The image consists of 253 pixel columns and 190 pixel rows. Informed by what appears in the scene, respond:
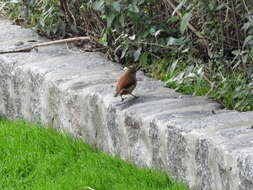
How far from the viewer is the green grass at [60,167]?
14.8 feet

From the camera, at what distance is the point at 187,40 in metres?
5.48

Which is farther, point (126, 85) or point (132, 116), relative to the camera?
point (126, 85)

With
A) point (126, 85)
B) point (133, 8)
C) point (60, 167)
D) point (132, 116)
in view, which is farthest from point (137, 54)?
point (60, 167)

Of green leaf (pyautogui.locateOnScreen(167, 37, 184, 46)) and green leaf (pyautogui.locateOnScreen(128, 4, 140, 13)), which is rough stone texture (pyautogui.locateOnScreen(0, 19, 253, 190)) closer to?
green leaf (pyautogui.locateOnScreen(167, 37, 184, 46))

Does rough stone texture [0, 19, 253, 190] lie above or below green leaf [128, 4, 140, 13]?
below

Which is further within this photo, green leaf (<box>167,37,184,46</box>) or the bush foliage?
green leaf (<box>167,37,184,46</box>)

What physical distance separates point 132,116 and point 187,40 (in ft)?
3.27

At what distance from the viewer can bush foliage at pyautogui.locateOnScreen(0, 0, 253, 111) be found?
4996 mm

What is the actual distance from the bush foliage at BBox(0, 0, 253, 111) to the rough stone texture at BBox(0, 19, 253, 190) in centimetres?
18

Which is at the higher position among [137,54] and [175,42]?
[175,42]

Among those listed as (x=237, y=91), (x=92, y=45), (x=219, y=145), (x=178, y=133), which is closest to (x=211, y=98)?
Result: (x=237, y=91)

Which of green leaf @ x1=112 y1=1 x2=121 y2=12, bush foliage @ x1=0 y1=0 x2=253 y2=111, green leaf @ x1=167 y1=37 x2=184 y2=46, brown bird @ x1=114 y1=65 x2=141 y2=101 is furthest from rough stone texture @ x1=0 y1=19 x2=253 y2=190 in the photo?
green leaf @ x1=112 y1=1 x2=121 y2=12

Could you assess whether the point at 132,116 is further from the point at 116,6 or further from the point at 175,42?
the point at 116,6

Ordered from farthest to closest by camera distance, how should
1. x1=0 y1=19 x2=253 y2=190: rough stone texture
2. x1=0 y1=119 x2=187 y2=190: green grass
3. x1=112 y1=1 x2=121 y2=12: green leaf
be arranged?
x1=112 y1=1 x2=121 y2=12: green leaf < x1=0 y1=119 x2=187 y2=190: green grass < x1=0 y1=19 x2=253 y2=190: rough stone texture
